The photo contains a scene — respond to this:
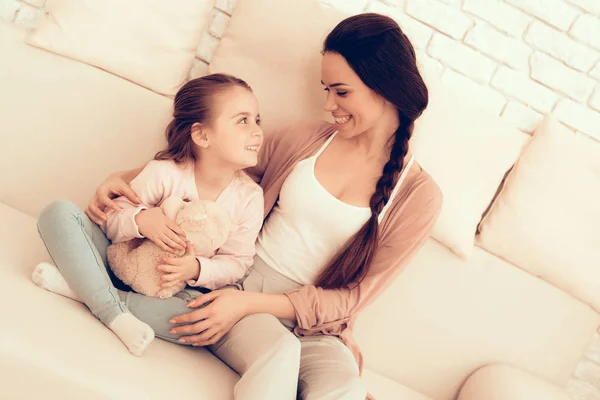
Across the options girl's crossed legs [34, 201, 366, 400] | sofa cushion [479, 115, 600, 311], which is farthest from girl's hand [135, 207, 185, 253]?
sofa cushion [479, 115, 600, 311]

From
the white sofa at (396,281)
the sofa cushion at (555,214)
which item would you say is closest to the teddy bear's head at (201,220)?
the white sofa at (396,281)

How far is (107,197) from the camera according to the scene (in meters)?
1.20

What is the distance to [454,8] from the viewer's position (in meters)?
1.57

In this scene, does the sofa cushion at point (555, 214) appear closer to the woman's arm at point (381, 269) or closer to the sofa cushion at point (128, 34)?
the woman's arm at point (381, 269)

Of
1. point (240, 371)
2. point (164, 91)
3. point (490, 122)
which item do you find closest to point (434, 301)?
point (490, 122)

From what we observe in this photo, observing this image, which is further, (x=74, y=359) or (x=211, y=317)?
(x=211, y=317)

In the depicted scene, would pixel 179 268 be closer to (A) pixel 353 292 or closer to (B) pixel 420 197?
(A) pixel 353 292

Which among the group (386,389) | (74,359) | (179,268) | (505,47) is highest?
(505,47)

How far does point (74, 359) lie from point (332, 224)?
0.62 meters

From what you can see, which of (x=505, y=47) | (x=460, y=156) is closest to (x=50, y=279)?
(x=460, y=156)

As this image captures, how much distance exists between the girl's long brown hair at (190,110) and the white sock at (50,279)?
0.35 meters

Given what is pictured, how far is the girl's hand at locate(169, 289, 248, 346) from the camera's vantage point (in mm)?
1120

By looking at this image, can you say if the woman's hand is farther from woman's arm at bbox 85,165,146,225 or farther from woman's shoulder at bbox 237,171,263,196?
woman's shoulder at bbox 237,171,263,196

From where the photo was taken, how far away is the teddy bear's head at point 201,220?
3.76ft
